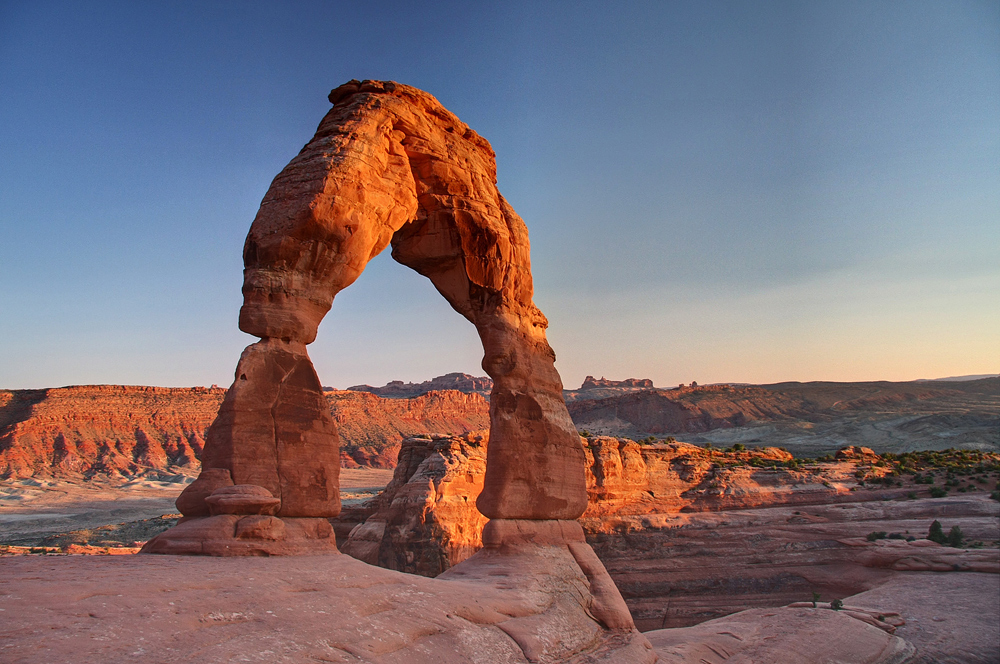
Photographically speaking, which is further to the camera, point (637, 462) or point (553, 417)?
point (637, 462)

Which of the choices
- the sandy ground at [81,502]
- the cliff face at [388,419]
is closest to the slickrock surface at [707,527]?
the sandy ground at [81,502]

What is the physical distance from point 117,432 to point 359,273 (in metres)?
67.7

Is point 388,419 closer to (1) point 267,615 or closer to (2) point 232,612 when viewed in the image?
(1) point 267,615

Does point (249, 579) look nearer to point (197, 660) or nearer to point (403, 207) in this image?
point (197, 660)

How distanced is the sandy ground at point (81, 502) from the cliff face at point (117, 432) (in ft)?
14.1

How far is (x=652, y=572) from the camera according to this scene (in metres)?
22.7

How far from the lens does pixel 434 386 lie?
528 feet

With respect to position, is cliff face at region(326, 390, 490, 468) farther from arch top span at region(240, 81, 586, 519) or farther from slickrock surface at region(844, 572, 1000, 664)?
arch top span at region(240, 81, 586, 519)

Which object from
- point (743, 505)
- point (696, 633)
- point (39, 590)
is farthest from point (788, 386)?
point (39, 590)

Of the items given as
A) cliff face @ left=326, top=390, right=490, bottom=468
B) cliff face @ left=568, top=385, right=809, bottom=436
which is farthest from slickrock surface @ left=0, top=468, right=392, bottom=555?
cliff face @ left=568, top=385, right=809, bottom=436

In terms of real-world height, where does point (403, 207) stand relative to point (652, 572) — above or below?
above

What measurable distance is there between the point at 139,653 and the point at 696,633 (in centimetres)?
1300

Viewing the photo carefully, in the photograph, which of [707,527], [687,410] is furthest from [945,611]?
[687,410]

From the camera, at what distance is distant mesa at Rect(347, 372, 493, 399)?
150 m
